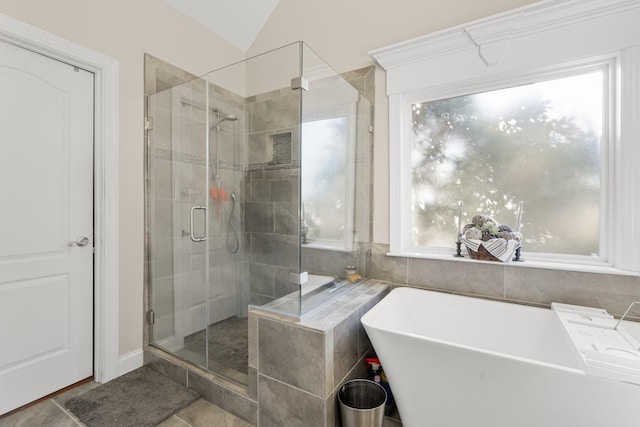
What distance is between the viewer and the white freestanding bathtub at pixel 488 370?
3.48 ft

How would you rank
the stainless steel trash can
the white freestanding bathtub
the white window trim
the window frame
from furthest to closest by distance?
the window frame < the white window trim < the stainless steel trash can < the white freestanding bathtub

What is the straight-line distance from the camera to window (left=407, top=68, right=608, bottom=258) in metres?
1.75

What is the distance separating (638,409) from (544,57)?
1.69 meters

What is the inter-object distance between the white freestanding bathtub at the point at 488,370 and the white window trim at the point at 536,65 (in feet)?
1.32

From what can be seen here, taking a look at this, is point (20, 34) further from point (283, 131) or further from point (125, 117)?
point (283, 131)

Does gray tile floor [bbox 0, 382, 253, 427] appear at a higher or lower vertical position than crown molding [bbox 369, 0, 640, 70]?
lower

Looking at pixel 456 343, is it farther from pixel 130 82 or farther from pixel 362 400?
pixel 130 82

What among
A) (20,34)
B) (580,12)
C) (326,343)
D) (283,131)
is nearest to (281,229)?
(283,131)

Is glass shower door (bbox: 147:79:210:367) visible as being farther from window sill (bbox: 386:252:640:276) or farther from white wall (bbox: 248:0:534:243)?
window sill (bbox: 386:252:640:276)

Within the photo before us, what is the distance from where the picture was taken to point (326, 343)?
4.60 feet

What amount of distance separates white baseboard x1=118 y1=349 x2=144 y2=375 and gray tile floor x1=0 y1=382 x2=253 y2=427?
0.32 metres

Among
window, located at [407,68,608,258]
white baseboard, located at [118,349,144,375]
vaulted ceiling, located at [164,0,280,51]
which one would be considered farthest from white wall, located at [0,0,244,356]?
window, located at [407,68,608,258]

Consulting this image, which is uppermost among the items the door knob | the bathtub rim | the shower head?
the shower head

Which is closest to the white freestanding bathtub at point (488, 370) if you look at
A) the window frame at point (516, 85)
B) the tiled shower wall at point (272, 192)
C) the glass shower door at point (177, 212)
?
the window frame at point (516, 85)
